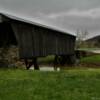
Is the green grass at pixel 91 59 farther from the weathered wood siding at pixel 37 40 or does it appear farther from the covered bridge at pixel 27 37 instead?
the covered bridge at pixel 27 37

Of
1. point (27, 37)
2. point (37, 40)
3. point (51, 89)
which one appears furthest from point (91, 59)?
point (51, 89)

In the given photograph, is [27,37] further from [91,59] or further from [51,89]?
[91,59]

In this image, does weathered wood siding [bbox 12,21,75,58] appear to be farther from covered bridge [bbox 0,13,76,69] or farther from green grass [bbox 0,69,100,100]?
green grass [bbox 0,69,100,100]

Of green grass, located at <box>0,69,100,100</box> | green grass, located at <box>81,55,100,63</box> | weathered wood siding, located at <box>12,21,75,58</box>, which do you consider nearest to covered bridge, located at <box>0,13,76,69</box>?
weathered wood siding, located at <box>12,21,75,58</box>

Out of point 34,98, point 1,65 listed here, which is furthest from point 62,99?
point 1,65

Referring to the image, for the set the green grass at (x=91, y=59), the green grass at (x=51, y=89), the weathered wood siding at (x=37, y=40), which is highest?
the weathered wood siding at (x=37, y=40)

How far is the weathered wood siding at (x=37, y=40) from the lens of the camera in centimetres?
1988

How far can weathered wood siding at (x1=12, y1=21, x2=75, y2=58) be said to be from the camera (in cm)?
1988

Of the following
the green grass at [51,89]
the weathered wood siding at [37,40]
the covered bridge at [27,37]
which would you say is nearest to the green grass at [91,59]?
the weathered wood siding at [37,40]

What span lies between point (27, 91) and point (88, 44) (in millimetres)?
63705

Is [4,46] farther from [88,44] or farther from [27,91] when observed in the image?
[88,44]

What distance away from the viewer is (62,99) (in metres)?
8.62

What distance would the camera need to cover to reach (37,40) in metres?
21.8

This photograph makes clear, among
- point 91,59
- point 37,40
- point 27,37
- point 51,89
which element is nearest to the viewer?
point 51,89
